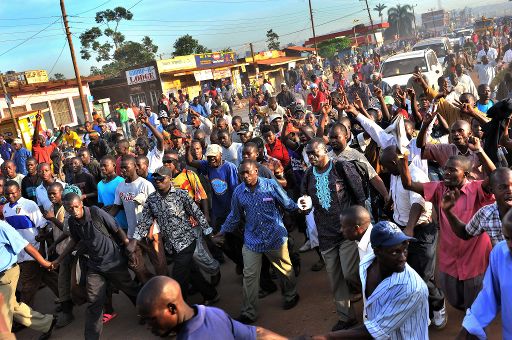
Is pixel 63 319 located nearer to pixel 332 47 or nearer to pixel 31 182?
pixel 31 182

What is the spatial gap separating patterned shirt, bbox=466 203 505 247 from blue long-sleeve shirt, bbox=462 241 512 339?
33.0 inches

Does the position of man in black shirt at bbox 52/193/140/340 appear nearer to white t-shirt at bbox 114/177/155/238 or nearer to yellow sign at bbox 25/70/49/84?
white t-shirt at bbox 114/177/155/238

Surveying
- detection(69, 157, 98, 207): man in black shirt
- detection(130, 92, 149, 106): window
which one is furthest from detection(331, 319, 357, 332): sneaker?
detection(130, 92, 149, 106): window

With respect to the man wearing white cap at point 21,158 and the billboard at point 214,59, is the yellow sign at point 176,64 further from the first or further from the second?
the man wearing white cap at point 21,158

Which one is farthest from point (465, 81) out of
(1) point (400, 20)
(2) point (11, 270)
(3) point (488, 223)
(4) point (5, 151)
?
(1) point (400, 20)

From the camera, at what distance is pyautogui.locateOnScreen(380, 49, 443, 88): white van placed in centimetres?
1375

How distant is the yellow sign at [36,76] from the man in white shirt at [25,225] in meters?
28.1

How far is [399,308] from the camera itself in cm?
240

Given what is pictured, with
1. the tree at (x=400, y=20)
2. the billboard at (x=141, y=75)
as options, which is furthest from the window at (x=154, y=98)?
the tree at (x=400, y=20)

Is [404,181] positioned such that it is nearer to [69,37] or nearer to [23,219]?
[23,219]

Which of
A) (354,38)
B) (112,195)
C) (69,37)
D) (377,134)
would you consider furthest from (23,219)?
(354,38)

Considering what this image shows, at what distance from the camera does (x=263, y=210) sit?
4.79m

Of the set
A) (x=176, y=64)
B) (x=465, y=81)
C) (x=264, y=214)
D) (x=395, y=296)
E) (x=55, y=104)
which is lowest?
(x=264, y=214)

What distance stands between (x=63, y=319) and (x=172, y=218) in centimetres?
209
